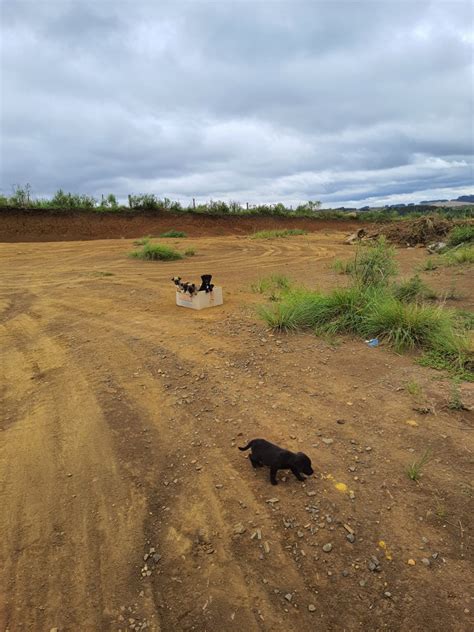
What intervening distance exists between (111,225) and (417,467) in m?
22.9

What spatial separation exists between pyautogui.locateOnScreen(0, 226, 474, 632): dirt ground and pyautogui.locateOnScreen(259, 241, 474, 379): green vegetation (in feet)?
0.82

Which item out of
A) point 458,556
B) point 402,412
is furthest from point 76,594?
point 402,412

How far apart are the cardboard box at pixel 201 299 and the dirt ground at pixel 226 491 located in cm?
137

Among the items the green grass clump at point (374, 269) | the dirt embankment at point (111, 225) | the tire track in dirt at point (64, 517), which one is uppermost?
the dirt embankment at point (111, 225)

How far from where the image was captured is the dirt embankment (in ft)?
67.3

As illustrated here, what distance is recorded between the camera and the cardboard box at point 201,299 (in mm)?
6074

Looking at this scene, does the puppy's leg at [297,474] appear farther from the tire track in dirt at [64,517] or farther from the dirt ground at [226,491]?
the tire track in dirt at [64,517]

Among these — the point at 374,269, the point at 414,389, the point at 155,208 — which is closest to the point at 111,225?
the point at 155,208

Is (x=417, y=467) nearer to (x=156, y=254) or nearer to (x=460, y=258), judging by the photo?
(x=460, y=258)

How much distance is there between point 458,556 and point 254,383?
2.03 meters

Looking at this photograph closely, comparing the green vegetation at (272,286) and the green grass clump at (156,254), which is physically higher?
the green grass clump at (156,254)

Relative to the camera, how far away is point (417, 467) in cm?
257

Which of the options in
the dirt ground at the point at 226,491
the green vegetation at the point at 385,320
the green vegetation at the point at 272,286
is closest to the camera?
the dirt ground at the point at 226,491

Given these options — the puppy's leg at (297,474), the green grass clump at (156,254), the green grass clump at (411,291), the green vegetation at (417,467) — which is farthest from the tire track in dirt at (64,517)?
the green grass clump at (156,254)
